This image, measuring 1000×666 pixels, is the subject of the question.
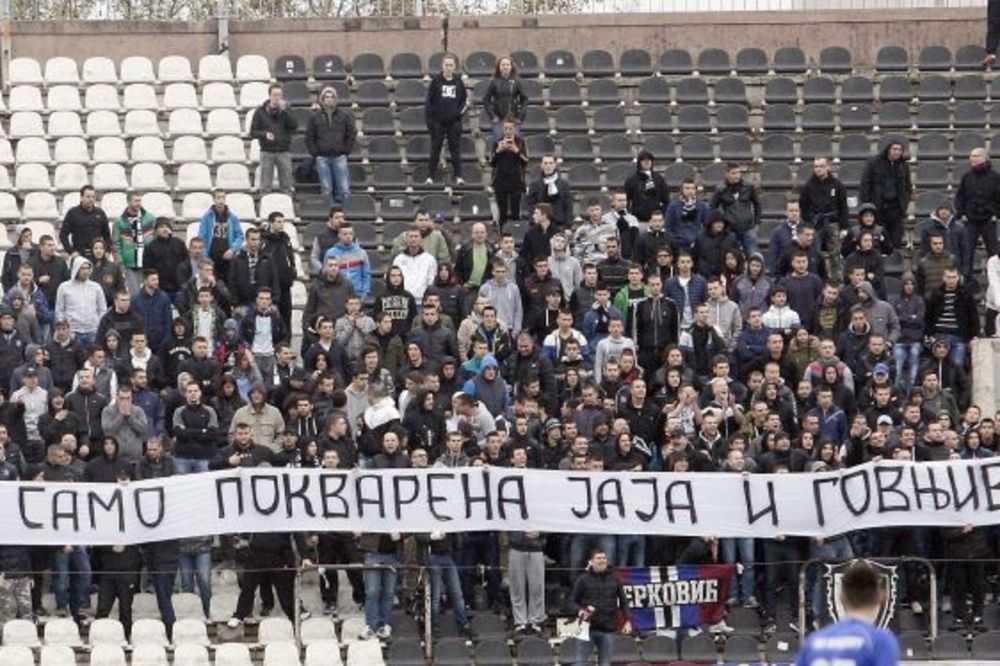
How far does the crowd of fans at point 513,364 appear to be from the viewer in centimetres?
2405

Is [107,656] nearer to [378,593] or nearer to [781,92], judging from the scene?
[378,593]

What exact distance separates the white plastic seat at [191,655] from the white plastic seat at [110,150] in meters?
8.91

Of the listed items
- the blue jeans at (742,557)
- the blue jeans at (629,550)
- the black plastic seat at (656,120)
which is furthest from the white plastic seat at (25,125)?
the blue jeans at (742,557)

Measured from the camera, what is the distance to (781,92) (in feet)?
106

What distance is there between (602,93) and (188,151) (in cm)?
477

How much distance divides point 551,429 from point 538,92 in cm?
886

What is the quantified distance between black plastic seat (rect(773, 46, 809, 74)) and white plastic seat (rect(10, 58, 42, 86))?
8396mm

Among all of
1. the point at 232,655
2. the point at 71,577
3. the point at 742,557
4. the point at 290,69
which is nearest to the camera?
the point at 232,655

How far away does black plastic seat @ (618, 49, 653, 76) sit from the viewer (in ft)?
108

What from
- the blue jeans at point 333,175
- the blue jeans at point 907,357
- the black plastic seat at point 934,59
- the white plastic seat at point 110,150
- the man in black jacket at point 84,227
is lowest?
the blue jeans at point 907,357

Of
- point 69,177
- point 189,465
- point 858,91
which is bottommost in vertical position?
point 189,465

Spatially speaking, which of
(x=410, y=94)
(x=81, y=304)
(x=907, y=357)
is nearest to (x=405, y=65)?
(x=410, y=94)

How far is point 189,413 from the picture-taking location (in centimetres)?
2445

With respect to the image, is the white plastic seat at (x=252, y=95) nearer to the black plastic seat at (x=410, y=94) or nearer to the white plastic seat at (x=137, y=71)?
the white plastic seat at (x=137, y=71)
